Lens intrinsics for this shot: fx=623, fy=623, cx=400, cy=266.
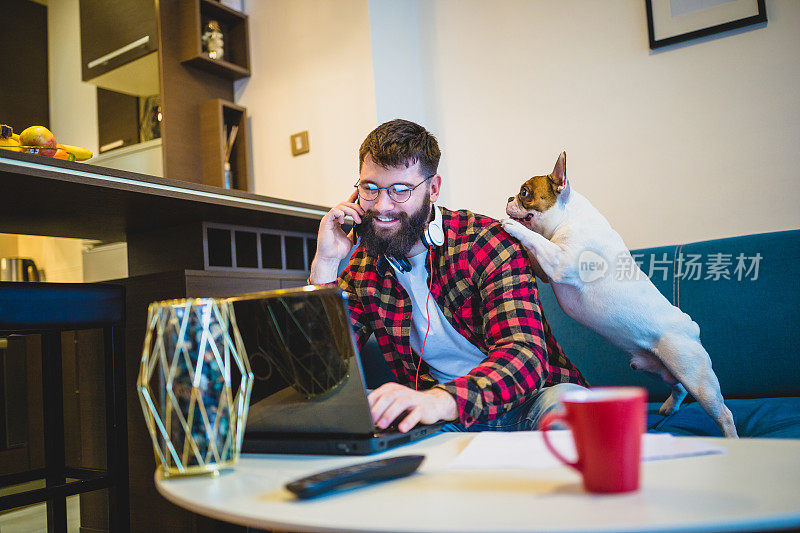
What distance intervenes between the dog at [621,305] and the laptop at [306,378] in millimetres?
809

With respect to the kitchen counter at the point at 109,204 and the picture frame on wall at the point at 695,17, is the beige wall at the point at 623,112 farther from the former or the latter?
the kitchen counter at the point at 109,204

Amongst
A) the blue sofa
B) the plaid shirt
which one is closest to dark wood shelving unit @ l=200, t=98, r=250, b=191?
the blue sofa

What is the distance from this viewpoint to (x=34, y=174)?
4.75 feet

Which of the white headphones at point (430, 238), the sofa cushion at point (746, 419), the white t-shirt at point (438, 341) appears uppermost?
the white headphones at point (430, 238)

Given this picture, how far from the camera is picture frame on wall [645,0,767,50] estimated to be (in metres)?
2.19

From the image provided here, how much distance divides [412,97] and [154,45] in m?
1.40

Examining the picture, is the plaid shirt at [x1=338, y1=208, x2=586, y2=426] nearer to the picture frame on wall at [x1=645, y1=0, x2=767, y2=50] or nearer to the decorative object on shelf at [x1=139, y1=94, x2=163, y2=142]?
the picture frame on wall at [x1=645, y1=0, x2=767, y2=50]

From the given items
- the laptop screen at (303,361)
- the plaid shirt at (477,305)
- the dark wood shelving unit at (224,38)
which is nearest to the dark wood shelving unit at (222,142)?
the dark wood shelving unit at (224,38)

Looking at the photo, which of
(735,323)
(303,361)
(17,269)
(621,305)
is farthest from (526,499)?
(17,269)

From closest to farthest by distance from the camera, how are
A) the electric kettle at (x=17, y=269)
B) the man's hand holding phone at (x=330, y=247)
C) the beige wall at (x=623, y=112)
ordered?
1. the man's hand holding phone at (x=330, y=247)
2. the beige wall at (x=623, y=112)
3. the electric kettle at (x=17, y=269)

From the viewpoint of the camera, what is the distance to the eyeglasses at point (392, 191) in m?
1.48

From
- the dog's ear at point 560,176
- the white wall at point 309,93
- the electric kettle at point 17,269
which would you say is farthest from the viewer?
the electric kettle at point 17,269

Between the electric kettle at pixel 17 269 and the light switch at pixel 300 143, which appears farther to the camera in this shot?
the electric kettle at pixel 17 269

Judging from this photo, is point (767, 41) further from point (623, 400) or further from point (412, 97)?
point (623, 400)
